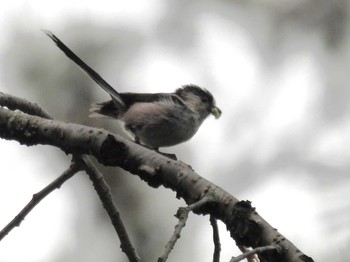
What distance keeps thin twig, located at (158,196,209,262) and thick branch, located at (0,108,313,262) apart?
3 centimetres

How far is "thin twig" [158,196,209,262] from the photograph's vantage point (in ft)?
4.32

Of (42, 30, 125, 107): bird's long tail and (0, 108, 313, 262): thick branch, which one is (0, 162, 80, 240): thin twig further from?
(42, 30, 125, 107): bird's long tail

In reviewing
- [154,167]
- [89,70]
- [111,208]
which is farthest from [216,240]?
[89,70]

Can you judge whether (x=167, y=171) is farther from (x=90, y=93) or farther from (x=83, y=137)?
(x=90, y=93)

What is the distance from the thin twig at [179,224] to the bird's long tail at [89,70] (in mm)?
810

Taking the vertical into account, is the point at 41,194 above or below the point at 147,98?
below

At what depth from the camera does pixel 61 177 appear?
198 centimetres

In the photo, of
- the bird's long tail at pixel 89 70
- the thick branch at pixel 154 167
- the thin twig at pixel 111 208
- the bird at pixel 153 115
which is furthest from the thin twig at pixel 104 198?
the bird at pixel 153 115

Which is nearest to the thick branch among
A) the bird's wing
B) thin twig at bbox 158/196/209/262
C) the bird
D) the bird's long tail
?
thin twig at bbox 158/196/209/262

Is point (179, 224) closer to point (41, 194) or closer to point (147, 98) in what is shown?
point (41, 194)

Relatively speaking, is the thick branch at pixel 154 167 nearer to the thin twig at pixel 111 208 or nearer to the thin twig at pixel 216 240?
the thin twig at pixel 216 240

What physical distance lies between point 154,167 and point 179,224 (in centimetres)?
34

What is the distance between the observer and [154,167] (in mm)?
1757

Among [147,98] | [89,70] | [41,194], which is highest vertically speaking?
[147,98]
